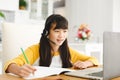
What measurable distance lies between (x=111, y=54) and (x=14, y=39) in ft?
3.02

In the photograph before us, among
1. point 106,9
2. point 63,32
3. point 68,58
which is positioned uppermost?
point 106,9

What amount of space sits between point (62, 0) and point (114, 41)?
14.6ft

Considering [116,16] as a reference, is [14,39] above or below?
below

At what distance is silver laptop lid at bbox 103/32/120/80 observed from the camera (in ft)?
2.67

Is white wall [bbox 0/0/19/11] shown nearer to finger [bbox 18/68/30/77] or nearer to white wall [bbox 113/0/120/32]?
white wall [bbox 113/0/120/32]

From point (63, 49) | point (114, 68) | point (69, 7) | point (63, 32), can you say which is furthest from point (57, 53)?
point (69, 7)

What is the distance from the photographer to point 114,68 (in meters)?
0.87

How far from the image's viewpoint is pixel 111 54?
2.75ft

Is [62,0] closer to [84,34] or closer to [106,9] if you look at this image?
[106,9]

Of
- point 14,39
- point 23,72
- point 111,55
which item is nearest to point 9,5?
point 14,39

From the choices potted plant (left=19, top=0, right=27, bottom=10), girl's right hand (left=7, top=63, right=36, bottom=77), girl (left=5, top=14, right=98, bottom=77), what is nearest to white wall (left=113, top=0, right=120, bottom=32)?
potted plant (left=19, top=0, right=27, bottom=10)

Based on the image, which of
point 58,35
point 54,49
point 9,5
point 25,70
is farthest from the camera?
point 9,5

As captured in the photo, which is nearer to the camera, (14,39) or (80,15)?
(14,39)

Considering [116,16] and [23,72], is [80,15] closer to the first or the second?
[116,16]
